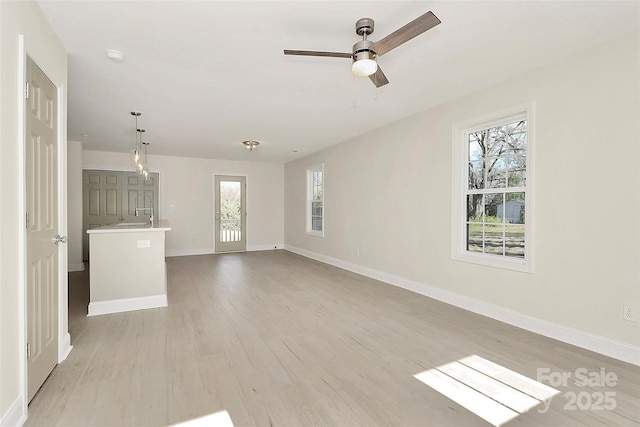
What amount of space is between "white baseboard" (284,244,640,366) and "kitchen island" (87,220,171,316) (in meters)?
3.29

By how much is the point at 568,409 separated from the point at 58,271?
140 inches

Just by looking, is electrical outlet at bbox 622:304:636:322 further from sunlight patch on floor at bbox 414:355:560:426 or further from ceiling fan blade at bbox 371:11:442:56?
ceiling fan blade at bbox 371:11:442:56

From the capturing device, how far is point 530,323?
10.3 ft

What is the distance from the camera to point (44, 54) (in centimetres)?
219

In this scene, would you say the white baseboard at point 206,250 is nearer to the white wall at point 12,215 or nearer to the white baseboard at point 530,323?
the white baseboard at point 530,323

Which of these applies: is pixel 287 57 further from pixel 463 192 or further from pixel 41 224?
pixel 463 192

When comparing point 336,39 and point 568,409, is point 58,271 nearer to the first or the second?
point 336,39

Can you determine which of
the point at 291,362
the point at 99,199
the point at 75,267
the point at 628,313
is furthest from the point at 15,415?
the point at 99,199

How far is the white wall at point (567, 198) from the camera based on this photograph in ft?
8.36

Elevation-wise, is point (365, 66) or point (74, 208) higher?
point (365, 66)

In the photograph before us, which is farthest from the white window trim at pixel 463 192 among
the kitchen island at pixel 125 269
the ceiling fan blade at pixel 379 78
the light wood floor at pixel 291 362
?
the kitchen island at pixel 125 269

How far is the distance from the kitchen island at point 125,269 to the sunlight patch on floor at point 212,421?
246 cm

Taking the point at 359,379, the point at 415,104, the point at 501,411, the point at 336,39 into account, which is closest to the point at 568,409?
the point at 501,411

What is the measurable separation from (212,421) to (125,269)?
2.65 meters
